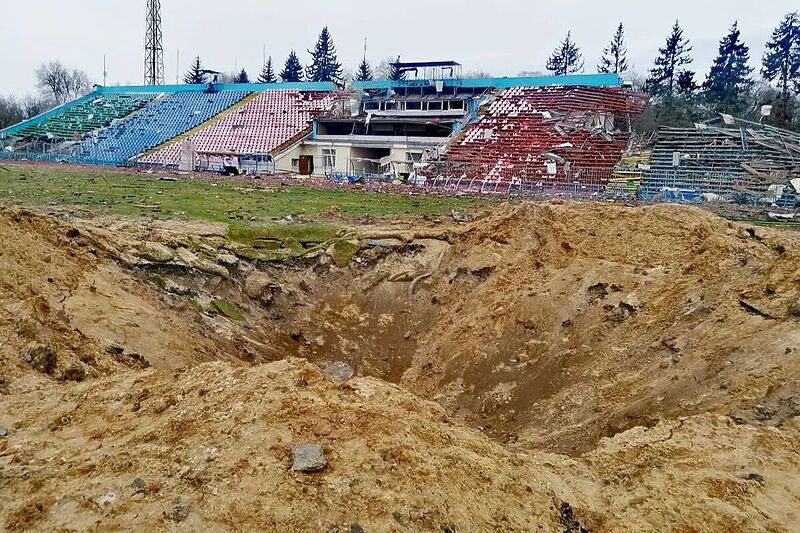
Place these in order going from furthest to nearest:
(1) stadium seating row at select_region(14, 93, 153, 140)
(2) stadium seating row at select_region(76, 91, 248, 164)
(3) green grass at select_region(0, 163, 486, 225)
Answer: (1) stadium seating row at select_region(14, 93, 153, 140), (2) stadium seating row at select_region(76, 91, 248, 164), (3) green grass at select_region(0, 163, 486, 225)

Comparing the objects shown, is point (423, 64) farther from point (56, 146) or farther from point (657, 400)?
point (657, 400)

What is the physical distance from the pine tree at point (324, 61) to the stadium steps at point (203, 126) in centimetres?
2471

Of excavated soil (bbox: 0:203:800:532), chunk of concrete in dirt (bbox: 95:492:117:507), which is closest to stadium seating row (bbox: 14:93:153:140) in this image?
excavated soil (bbox: 0:203:800:532)

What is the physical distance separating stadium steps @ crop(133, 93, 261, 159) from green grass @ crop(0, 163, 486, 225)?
A: 1508 cm

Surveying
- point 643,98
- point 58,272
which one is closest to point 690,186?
point 643,98

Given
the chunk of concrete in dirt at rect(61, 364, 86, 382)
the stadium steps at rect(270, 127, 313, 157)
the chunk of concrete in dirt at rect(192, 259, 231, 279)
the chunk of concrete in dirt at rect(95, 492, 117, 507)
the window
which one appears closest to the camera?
the chunk of concrete in dirt at rect(95, 492, 117, 507)

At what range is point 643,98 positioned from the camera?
41.8 metres

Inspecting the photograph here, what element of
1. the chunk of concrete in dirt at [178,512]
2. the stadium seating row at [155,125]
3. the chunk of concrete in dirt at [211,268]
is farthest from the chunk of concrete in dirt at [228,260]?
the stadium seating row at [155,125]

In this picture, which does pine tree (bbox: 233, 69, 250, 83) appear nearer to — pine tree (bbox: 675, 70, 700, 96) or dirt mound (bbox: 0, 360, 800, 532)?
pine tree (bbox: 675, 70, 700, 96)

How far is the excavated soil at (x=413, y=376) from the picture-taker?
17.5 ft

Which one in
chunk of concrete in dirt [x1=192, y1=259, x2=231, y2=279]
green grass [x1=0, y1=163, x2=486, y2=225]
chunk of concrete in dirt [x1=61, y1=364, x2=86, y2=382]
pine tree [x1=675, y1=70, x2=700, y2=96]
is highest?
pine tree [x1=675, y1=70, x2=700, y2=96]

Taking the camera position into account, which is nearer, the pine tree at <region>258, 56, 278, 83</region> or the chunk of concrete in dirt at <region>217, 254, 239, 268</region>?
the chunk of concrete in dirt at <region>217, 254, 239, 268</region>

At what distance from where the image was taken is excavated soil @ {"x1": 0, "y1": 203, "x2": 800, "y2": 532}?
5328mm

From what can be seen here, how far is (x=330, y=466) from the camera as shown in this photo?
5457mm
